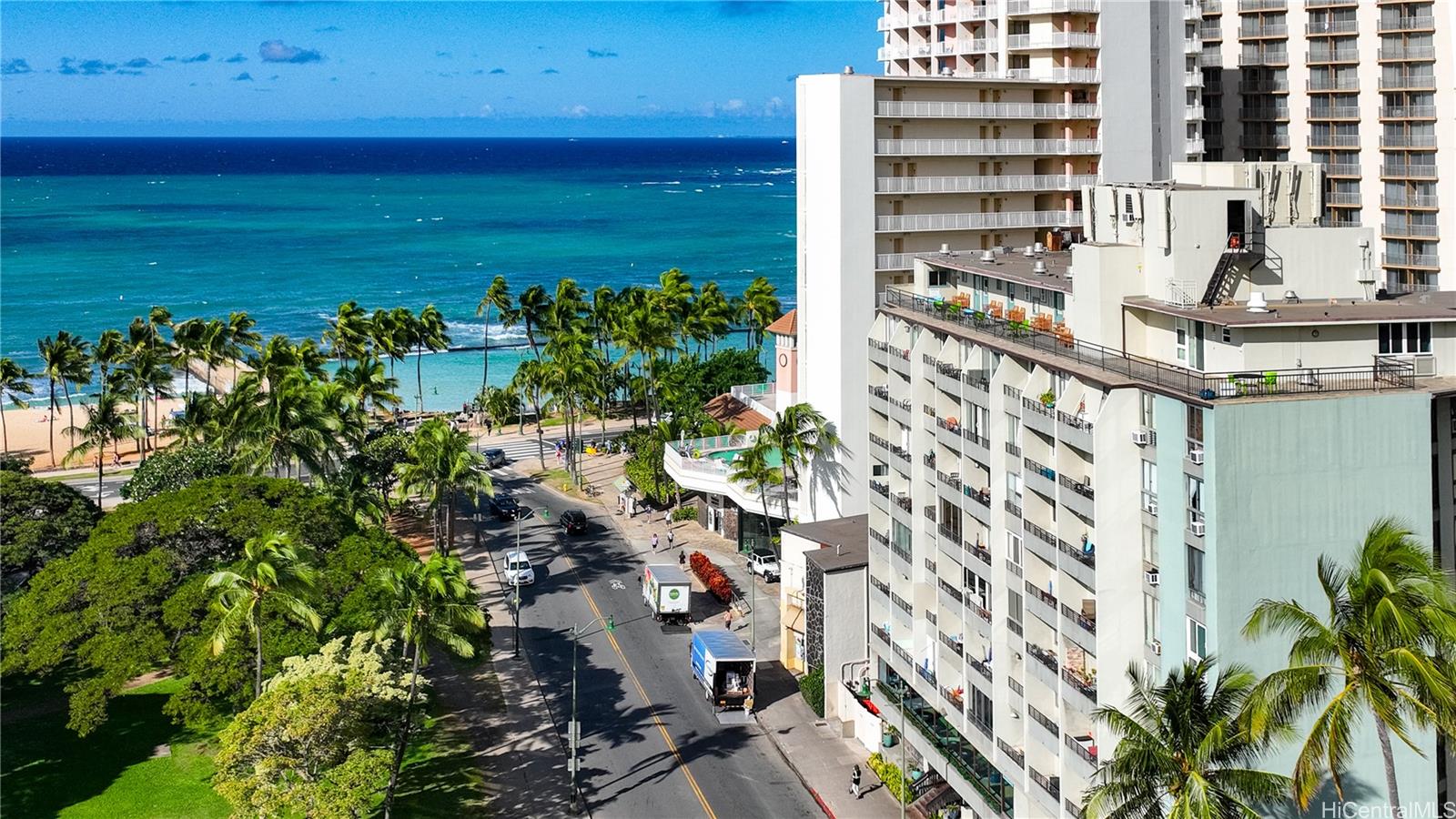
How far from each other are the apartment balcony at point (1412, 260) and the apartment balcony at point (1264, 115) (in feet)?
42.3

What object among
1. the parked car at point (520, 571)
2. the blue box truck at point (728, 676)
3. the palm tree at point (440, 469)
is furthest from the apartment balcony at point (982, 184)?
the parked car at point (520, 571)

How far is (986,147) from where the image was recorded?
89.1 m

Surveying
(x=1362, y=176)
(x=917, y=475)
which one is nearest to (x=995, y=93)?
(x=1362, y=176)

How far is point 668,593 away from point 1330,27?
59373mm

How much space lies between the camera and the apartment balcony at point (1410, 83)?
9350 cm

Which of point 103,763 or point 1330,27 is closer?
point 103,763

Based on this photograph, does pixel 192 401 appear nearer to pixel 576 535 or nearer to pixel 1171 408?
pixel 576 535

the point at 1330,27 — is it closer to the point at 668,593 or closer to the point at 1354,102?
the point at 1354,102

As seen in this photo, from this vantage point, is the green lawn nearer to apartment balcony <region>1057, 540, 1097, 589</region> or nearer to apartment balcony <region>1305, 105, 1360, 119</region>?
apartment balcony <region>1057, 540, 1097, 589</region>

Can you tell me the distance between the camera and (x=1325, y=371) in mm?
44156

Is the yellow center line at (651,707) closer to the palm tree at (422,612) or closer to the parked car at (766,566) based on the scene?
the parked car at (766,566)

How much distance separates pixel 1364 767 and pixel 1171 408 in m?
12.1

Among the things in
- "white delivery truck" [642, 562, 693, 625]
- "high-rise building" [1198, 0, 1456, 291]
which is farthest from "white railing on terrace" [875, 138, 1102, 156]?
"white delivery truck" [642, 562, 693, 625]

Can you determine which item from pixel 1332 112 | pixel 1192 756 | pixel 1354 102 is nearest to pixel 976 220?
pixel 1332 112
